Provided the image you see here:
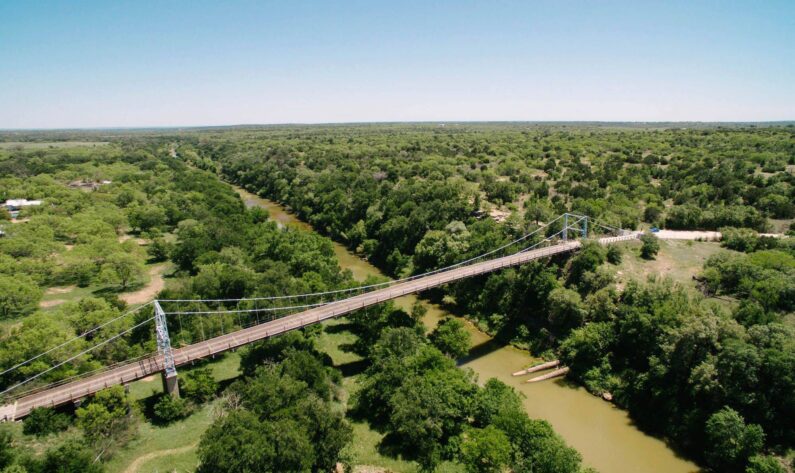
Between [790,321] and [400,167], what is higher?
[400,167]

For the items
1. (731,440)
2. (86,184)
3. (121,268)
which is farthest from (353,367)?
(86,184)

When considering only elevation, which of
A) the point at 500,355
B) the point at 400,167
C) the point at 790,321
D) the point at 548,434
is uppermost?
the point at 400,167

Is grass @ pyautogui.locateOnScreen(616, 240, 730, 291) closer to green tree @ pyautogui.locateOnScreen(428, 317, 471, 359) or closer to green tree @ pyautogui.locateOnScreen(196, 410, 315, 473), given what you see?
green tree @ pyautogui.locateOnScreen(428, 317, 471, 359)

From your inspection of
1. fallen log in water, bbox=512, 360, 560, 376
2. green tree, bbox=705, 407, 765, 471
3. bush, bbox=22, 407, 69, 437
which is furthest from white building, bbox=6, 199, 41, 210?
green tree, bbox=705, 407, 765, 471

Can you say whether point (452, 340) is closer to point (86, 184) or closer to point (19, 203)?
point (19, 203)

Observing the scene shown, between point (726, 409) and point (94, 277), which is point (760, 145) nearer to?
point (726, 409)

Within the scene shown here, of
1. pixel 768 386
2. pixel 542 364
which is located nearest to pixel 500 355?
pixel 542 364

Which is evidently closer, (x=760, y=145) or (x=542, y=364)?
(x=542, y=364)
